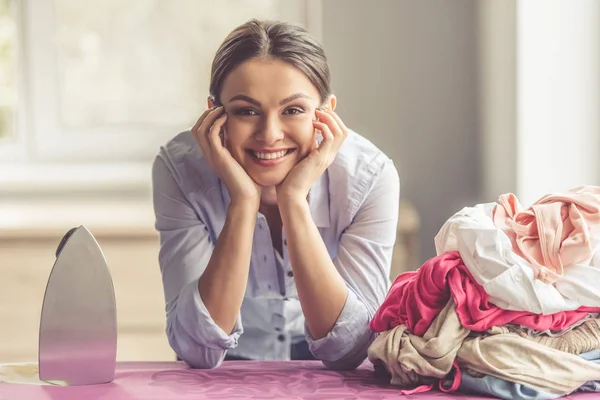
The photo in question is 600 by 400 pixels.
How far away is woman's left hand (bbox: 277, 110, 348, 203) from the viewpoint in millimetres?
1391

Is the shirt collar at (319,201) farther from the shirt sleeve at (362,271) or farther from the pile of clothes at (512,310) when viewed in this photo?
the pile of clothes at (512,310)

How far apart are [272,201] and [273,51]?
298 millimetres

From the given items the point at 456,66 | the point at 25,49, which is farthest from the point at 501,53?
the point at 25,49

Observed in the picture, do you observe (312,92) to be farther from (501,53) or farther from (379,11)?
(379,11)

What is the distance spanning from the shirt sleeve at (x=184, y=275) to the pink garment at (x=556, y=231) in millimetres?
474

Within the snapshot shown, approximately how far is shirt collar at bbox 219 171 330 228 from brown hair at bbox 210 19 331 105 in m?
0.16

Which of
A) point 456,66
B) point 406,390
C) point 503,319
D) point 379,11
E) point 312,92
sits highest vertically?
point 379,11

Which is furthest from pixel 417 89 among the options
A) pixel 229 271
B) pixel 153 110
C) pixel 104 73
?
pixel 229 271

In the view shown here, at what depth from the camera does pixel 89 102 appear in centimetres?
312

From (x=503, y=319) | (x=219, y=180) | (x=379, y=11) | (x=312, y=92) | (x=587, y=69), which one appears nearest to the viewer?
(x=503, y=319)

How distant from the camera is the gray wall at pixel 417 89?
9.68 ft

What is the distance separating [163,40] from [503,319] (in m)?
2.22

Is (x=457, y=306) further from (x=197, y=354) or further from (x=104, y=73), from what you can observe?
(x=104, y=73)

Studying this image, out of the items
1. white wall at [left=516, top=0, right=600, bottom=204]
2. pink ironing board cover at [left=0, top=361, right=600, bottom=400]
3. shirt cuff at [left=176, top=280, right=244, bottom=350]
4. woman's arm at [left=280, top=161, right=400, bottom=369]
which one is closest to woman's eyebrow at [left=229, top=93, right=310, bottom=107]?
woman's arm at [left=280, top=161, right=400, bottom=369]
